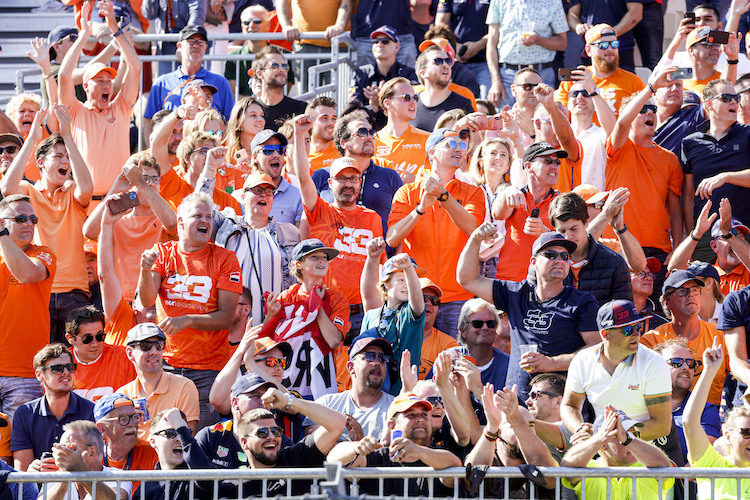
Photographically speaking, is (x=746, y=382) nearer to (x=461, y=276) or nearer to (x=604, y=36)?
(x=461, y=276)

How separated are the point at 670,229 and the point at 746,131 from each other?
3.30 ft

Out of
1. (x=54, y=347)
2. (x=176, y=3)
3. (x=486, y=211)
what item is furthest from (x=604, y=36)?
(x=54, y=347)

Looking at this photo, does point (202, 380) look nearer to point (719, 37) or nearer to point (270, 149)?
point (270, 149)

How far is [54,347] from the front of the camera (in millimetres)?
7707

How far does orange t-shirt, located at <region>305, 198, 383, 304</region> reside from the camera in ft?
28.8

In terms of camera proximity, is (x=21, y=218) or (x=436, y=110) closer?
(x=21, y=218)

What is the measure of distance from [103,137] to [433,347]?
13.3ft

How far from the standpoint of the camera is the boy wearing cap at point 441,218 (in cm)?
876

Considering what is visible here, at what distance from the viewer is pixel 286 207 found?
9.30 m

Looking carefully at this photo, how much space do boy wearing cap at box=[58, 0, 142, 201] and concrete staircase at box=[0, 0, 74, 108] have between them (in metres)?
4.34

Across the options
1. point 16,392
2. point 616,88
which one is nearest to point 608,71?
point 616,88

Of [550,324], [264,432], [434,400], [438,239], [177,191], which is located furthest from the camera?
[177,191]

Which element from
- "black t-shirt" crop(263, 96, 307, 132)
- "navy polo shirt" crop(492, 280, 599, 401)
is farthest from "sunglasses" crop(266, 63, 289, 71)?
"navy polo shirt" crop(492, 280, 599, 401)

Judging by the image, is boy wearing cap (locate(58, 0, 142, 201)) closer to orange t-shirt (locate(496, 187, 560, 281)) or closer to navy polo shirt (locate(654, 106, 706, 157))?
orange t-shirt (locate(496, 187, 560, 281))
